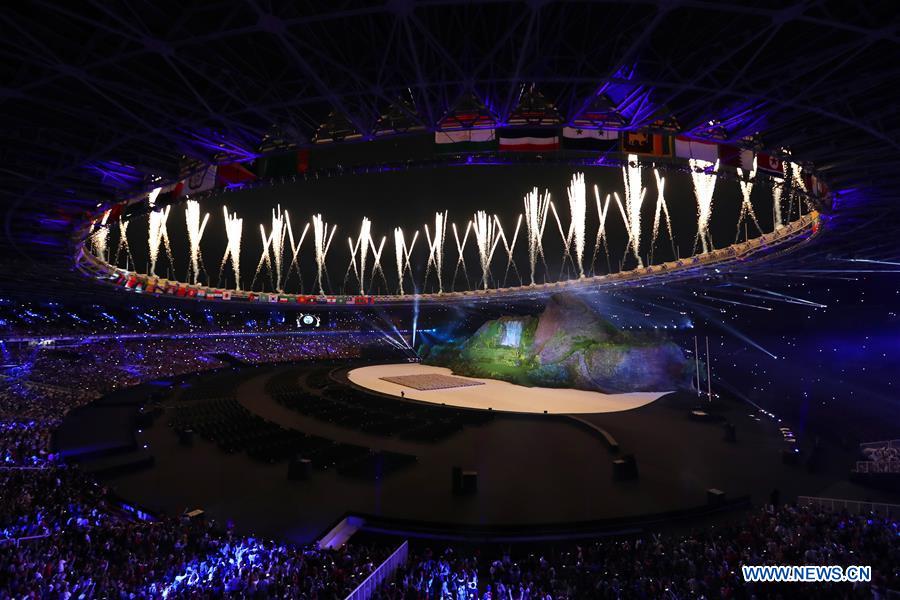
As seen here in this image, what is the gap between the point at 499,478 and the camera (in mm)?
17672

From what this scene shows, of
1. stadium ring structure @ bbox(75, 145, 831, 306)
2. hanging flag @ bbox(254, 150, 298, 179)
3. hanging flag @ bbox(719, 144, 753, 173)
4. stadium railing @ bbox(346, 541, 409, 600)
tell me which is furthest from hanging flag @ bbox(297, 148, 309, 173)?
hanging flag @ bbox(719, 144, 753, 173)

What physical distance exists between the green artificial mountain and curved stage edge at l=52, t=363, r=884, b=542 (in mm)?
10422

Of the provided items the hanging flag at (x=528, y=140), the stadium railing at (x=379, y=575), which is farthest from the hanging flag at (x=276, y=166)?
the stadium railing at (x=379, y=575)

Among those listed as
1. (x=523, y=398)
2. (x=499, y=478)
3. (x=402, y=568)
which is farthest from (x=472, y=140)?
(x=523, y=398)

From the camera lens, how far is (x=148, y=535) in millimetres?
11664

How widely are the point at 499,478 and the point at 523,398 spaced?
1970 cm

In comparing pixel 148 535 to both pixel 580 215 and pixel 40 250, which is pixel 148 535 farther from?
pixel 580 215

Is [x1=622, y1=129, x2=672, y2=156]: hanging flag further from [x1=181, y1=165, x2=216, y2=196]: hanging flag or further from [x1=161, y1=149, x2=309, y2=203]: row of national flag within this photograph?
[x1=181, y1=165, x2=216, y2=196]: hanging flag

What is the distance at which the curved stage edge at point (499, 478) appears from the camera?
46.1 ft

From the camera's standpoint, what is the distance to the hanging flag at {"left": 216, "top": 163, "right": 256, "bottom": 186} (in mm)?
16000

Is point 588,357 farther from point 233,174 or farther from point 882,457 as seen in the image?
point 233,174

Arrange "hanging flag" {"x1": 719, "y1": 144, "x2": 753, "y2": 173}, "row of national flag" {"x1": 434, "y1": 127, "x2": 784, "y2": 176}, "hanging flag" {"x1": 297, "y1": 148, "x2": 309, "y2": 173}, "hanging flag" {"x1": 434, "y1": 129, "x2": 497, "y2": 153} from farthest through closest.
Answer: "hanging flag" {"x1": 297, "y1": 148, "x2": 309, "y2": 173} < "hanging flag" {"x1": 719, "y1": 144, "x2": 753, "y2": 173} < "hanging flag" {"x1": 434, "y1": 129, "x2": 497, "y2": 153} < "row of national flag" {"x1": 434, "y1": 127, "x2": 784, "y2": 176}

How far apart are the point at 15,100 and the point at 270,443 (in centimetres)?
1726

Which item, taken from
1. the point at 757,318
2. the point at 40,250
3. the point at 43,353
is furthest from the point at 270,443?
the point at 757,318
